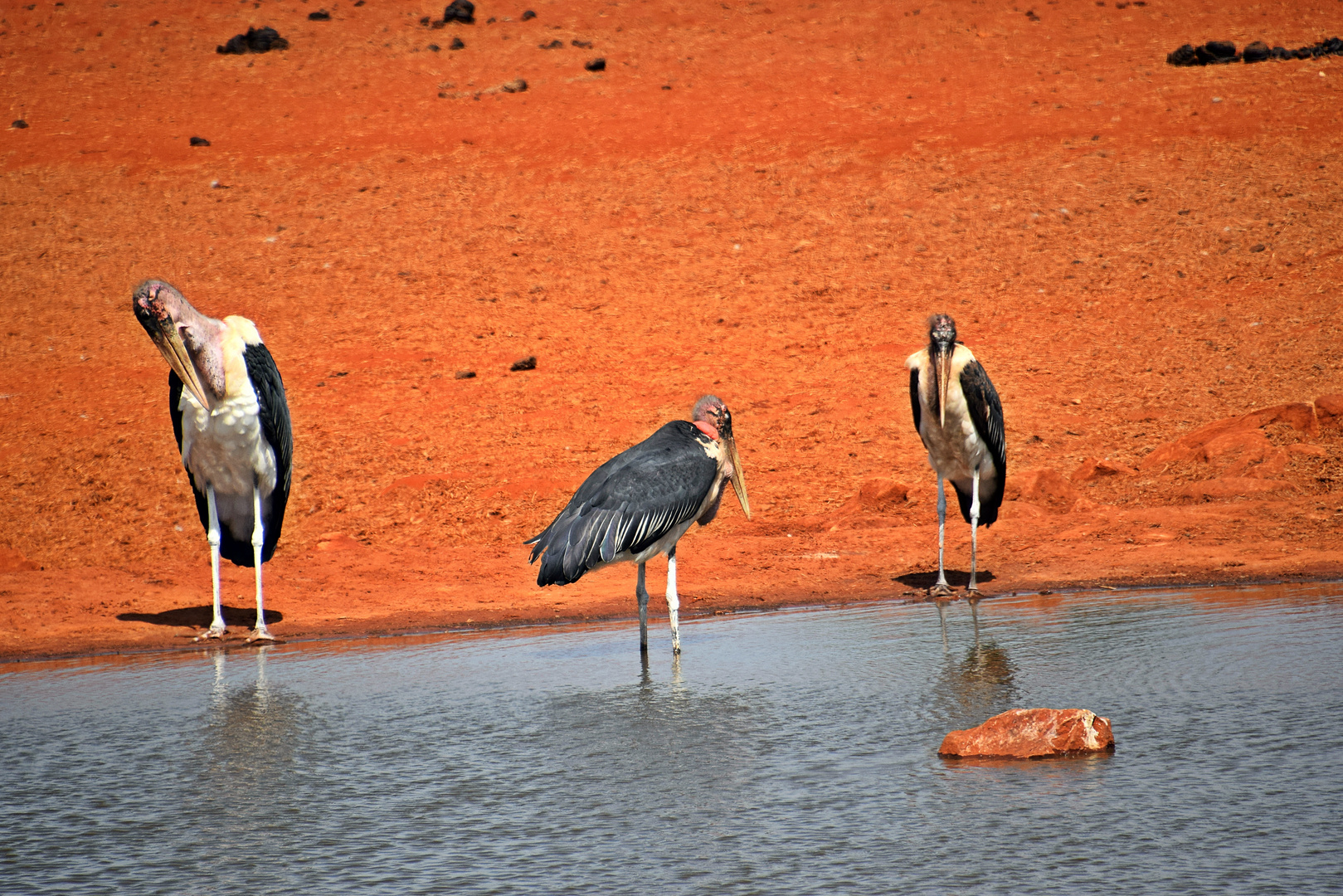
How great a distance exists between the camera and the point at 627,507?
6.31m

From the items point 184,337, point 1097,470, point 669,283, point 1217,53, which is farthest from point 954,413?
point 1217,53

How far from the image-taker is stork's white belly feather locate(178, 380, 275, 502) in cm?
756

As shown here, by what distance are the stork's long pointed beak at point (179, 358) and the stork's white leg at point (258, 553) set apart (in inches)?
27.3

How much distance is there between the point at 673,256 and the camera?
1855 cm

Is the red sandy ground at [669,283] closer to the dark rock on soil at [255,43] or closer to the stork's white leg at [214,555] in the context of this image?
the stork's white leg at [214,555]

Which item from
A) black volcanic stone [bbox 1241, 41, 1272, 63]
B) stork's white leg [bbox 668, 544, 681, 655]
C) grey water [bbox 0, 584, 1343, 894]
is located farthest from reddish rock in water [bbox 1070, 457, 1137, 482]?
black volcanic stone [bbox 1241, 41, 1272, 63]

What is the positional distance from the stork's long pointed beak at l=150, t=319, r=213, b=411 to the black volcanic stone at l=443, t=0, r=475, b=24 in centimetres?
2487

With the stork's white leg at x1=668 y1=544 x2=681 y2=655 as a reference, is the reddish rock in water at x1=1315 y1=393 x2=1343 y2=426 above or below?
above

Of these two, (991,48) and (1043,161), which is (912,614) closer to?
(1043,161)

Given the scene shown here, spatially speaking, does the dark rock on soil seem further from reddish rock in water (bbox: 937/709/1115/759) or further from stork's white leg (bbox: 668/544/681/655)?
reddish rock in water (bbox: 937/709/1115/759)

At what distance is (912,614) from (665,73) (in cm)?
2102

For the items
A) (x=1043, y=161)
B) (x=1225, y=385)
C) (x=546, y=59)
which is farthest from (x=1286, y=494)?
(x=546, y=59)

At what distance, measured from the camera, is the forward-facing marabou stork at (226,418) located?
289 inches

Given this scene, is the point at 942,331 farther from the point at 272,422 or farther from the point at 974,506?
the point at 272,422
